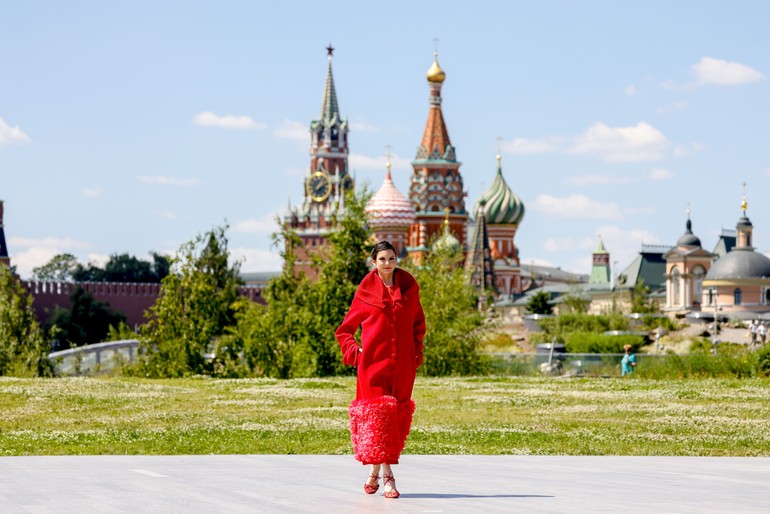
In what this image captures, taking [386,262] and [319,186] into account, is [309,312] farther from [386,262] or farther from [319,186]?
[319,186]

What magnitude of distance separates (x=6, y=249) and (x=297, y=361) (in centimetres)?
7806

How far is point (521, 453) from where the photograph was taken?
11.9m

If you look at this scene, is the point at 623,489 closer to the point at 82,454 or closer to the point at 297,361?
the point at 82,454

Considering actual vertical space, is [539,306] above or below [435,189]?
below

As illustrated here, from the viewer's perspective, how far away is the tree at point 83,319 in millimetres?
82688

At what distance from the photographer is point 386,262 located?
8734 millimetres

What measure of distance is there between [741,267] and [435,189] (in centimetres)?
5387

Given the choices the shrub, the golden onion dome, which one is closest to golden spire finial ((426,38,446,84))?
the golden onion dome

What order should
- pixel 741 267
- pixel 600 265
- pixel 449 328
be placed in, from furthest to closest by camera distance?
1. pixel 600 265
2. pixel 741 267
3. pixel 449 328

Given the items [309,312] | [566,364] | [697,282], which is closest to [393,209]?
[697,282]

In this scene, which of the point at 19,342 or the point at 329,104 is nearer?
the point at 19,342

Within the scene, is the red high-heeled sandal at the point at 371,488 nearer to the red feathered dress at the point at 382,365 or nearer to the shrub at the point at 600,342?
the red feathered dress at the point at 382,365

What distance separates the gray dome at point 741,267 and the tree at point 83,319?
120ft

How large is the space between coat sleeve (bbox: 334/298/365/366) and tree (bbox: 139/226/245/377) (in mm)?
24283
